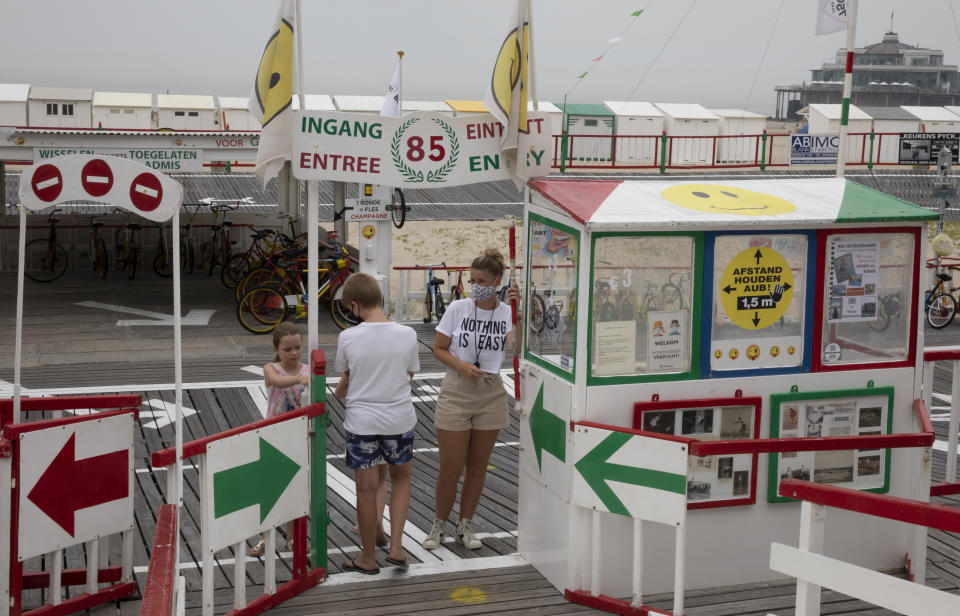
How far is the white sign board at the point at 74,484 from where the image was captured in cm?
536

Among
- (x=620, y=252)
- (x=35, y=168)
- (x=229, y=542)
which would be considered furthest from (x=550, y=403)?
(x=35, y=168)

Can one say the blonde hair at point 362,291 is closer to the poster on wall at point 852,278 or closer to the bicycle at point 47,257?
the poster on wall at point 852,278

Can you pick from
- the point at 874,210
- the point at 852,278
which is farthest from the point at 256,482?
the point at 874,210

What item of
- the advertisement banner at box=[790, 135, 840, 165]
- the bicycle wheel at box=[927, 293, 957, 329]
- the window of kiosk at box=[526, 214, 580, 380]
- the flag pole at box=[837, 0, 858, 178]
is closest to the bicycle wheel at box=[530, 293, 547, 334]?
the window of kiosk at box=[526, 214, 580, 380]

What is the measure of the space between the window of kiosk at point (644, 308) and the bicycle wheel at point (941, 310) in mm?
11072

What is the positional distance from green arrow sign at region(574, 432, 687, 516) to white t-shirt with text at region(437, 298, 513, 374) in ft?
2.95

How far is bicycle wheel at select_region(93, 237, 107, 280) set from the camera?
1886cm

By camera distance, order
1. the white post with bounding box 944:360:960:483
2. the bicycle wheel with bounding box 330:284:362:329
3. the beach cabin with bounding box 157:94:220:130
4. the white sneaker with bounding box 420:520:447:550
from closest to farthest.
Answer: the white sneaker with bounding box 420:520:447:550
the white post with bounding box 944:360:960:483
the bicycle wheel with bounding box 330:284:362:329
the beach cabin with bounding box 157:94:220:130

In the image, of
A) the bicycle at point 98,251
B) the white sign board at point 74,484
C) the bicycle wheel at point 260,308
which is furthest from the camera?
the bicycle at point 98,251

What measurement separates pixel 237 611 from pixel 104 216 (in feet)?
50.3

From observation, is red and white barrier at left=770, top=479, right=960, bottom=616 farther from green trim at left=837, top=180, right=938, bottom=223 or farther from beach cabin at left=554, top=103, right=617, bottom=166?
beach cabin at left=554, top=103, right=617, bottom=166

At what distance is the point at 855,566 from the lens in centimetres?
395

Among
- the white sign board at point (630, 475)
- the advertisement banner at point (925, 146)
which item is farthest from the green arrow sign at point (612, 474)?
the advertisement banner at point (925, 146)

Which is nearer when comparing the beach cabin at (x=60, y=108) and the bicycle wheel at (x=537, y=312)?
the bicycle wheel at (x=537, y=312)
